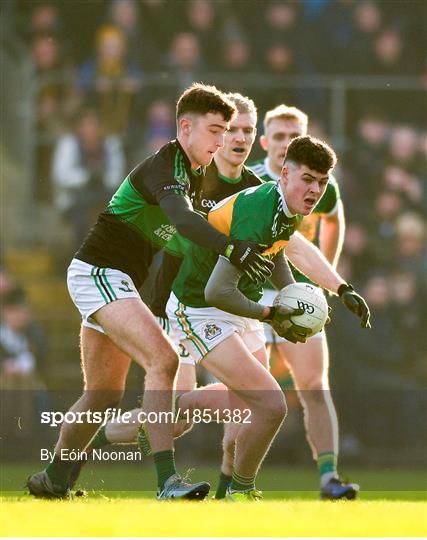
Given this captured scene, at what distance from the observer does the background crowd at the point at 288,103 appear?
13086mm

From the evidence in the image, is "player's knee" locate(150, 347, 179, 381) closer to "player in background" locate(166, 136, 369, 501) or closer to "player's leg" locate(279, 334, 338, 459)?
"player in background" locate(166, 136, 369, 501)

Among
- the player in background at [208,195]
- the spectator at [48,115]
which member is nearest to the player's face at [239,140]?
the player in background at [208,195]

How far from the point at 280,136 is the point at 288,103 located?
4930mm

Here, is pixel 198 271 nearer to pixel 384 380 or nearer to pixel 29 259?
pixel 384 380

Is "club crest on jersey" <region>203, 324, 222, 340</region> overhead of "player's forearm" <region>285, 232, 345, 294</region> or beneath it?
beneath

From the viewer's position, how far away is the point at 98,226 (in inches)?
269

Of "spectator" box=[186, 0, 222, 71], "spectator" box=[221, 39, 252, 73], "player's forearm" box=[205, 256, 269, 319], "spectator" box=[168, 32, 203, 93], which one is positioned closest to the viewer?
"player's forearm" box=[205, 256, 269, 319]

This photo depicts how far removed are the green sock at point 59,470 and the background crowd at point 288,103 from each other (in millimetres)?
5992

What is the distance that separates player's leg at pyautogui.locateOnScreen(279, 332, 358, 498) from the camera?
806 cm

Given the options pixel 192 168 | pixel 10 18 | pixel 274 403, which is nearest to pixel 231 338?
pixel 274 403

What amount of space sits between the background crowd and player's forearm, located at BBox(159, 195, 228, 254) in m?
6.43

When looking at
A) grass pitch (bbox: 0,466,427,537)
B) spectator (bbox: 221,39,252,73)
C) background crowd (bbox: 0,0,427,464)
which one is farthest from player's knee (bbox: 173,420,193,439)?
spectator (bbox: 221,39,252,73)

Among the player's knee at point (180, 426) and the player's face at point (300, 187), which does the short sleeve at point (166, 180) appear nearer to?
the player's face at point (300, 187)

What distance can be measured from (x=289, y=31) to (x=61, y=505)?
8.62 meters
